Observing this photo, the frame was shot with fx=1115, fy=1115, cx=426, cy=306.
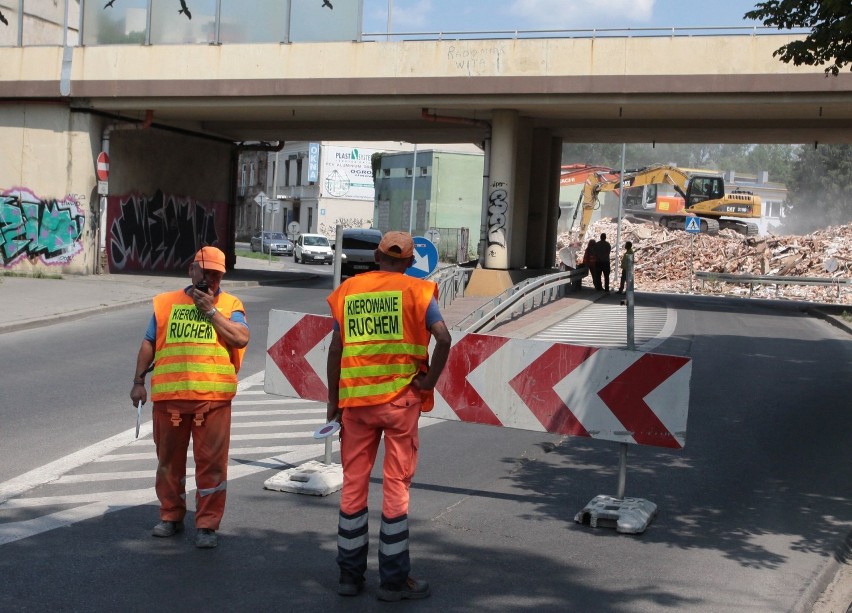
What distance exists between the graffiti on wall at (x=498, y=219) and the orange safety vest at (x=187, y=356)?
22048mm

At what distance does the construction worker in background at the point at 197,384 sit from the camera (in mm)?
6125

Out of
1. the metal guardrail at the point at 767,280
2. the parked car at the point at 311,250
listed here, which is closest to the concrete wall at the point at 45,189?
the metal guardrail at the point at 767,280

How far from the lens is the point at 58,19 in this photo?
3344cm

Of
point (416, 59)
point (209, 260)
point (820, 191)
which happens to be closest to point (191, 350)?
point (209, 260)

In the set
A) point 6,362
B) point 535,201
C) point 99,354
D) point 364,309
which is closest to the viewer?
point 364,309

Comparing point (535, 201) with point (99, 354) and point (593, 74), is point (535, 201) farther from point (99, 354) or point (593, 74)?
point (99, 354)

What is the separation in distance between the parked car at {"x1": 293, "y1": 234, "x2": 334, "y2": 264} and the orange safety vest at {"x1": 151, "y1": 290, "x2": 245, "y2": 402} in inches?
1943

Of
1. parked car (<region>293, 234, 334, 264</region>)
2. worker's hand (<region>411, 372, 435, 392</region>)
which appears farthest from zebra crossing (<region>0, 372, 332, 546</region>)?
parked car (<region>293, 234, 334, 264</region>)

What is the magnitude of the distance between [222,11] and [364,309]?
2440cm

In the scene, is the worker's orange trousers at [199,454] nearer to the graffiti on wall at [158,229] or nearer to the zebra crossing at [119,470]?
the zebra crossing at [119,470]

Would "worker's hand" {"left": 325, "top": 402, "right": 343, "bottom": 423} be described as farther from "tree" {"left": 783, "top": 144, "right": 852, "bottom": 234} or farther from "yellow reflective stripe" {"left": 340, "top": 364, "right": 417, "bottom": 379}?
"tree" {"left": 783, "top": 144, "right": 852, "bottom": 234}

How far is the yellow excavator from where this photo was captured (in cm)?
5697

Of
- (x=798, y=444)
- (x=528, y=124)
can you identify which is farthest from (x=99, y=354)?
(x=528, y=124)

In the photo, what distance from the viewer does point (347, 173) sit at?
79.5 metres
